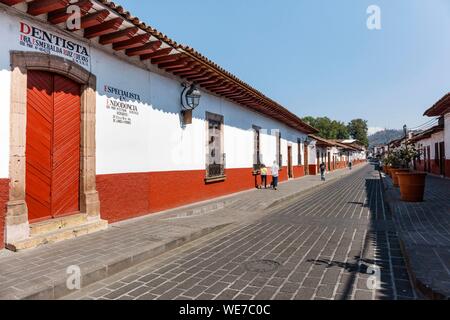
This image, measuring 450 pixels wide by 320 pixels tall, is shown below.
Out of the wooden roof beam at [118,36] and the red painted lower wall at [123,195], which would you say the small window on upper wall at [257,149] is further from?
the wooden roof beam at [118,36]

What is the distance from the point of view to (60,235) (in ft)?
17.2

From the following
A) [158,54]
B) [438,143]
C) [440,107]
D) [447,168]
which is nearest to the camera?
[158,54]

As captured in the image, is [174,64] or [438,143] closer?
[174,64]

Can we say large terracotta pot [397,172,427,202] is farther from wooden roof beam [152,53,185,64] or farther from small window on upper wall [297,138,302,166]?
small window on upper wall [297,138,302,166]

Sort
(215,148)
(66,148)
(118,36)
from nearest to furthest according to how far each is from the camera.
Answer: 1. (66,148)
2. (118,36)
3. (215,148)

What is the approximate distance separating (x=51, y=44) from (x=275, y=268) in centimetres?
530

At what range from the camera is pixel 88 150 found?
610cm

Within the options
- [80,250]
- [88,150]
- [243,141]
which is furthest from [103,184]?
[243,141]

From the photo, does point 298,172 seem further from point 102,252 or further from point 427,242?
point 102,252

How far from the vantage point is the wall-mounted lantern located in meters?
9.18

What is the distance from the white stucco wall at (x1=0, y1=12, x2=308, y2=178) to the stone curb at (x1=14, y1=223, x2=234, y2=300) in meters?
2.21

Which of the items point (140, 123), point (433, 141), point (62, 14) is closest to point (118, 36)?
point (62, 14)
